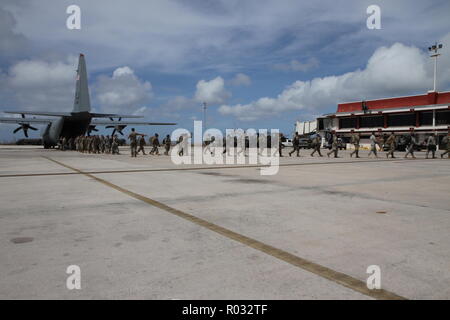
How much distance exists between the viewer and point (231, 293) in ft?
8.91

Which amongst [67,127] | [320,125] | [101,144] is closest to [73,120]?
[67,127]

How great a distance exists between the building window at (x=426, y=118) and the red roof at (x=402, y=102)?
1.46 m

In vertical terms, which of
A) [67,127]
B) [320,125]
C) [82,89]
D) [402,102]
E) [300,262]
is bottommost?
[300,262]

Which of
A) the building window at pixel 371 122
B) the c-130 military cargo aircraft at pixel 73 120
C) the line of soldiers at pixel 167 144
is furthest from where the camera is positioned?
the building window at pixel 371 122

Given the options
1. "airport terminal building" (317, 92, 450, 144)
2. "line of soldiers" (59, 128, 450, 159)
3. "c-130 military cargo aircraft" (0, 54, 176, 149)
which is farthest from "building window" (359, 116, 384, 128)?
"c-130 military cargo aircraft" (0, 54, 176, 149)

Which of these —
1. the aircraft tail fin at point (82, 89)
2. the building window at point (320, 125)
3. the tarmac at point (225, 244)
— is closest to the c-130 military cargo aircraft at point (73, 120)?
the aircraft tail fin at point (82, 89)

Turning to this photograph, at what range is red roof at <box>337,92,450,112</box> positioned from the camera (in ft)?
142

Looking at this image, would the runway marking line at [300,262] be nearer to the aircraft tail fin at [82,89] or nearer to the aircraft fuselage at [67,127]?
the aircraft fuselage at [67,127]

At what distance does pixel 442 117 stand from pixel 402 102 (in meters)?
6.48

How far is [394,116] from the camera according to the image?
4719cm

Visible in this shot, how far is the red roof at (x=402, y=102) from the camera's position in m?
43.4

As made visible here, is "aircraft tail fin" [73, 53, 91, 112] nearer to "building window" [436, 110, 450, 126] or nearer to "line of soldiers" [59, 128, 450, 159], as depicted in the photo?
"line of soldiers" [59, 128, 450, 159]

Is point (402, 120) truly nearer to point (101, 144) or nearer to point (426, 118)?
point (426, 118)
